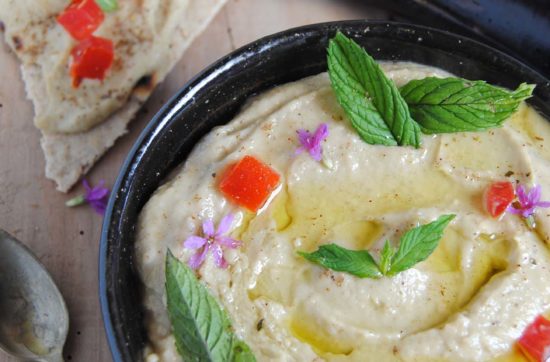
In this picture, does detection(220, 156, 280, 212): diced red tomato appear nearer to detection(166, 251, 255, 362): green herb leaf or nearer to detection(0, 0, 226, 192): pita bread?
detection(166, 251, 255, 362): green herb leaf

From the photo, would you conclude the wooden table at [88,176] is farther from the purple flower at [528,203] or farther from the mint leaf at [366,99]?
the purple flower at [528,203]

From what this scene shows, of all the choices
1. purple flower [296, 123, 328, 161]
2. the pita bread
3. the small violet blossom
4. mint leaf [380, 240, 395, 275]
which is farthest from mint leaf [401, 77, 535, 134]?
the small violet blossom

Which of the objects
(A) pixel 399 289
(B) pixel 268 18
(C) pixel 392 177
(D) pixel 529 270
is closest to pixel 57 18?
(B) pixel 268 18

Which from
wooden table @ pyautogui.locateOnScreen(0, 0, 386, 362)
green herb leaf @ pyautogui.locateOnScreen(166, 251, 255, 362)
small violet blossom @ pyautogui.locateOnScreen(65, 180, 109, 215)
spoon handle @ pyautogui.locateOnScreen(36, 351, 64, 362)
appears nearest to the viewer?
green herb leaf @ pyautogui.locateOnScreen(166, 251, 255, 362)

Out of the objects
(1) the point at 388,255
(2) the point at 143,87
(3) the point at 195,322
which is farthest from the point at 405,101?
(2) the point at 143,87

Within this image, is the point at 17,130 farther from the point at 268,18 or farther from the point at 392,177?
the point at 392,177

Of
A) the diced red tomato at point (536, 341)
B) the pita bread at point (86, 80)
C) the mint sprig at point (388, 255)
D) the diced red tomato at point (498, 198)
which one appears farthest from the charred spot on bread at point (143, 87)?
the diced red tomato at point (536, 341)
